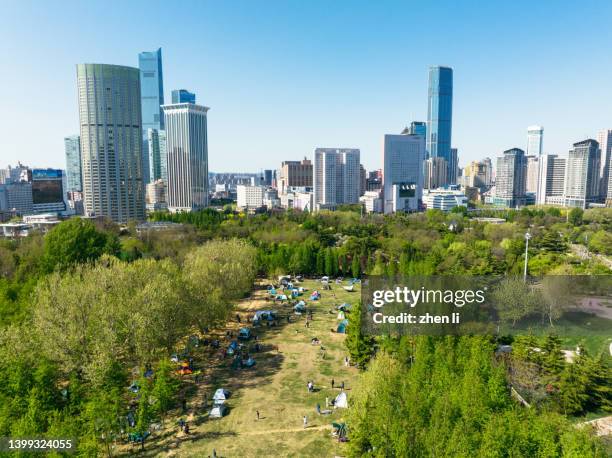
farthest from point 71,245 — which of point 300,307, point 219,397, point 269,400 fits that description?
point 269,400

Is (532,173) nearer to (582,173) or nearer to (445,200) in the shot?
(582,173)

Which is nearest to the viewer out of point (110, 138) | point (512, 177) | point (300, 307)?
point (300, 307)

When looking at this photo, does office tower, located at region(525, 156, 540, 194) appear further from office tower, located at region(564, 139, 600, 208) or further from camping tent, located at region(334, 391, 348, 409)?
camping tent, located at region(334, 391, 348, 409)

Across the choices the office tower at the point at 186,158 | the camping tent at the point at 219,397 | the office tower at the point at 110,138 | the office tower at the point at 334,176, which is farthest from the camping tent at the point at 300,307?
the office tower at the point at 186,158

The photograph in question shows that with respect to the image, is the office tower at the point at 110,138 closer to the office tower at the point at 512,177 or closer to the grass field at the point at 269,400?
the grass field at the point at 269,400

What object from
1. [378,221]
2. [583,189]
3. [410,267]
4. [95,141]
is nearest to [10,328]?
[410,267]

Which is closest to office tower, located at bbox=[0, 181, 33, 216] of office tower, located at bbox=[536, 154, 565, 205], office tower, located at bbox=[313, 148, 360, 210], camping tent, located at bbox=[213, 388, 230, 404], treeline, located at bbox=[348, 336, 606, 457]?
office tower, located at bbox=[313, 148, 360, 210]
